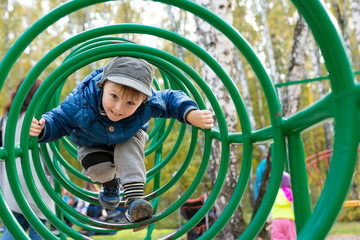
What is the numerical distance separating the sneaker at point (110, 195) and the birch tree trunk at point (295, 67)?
147 inches

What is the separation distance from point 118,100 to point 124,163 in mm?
392

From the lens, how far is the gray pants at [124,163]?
86.7 inches

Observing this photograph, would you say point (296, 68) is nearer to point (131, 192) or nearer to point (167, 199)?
point (131, 192)

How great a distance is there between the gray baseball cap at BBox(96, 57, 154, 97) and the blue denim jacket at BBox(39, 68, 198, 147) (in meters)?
0.14

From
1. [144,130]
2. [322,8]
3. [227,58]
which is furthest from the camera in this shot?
[227,58]

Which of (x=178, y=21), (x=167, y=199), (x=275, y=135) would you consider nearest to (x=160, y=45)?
(x=178, y=21)

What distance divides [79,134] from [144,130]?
1.44 ft

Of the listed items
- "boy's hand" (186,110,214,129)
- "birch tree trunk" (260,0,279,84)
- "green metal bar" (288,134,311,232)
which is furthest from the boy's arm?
"birch tree trunk" (260,0,279,84)

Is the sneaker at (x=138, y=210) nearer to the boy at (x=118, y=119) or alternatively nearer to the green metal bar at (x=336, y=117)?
the boy at (x=118, y=119)

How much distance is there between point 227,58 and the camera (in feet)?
17.4

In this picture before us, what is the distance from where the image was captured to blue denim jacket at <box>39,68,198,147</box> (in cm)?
212

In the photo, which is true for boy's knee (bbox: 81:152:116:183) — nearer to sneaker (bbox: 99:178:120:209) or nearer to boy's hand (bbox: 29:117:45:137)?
sneaker (bbox: 99:178:120:209)

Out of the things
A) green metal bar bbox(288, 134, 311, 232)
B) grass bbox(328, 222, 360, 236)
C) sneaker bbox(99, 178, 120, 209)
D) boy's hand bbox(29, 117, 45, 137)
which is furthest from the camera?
grass bbox(328, 222, 360, 236)

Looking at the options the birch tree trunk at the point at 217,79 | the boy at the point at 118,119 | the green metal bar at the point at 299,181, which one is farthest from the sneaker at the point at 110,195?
the birch tree trunk at the point at 217,79
